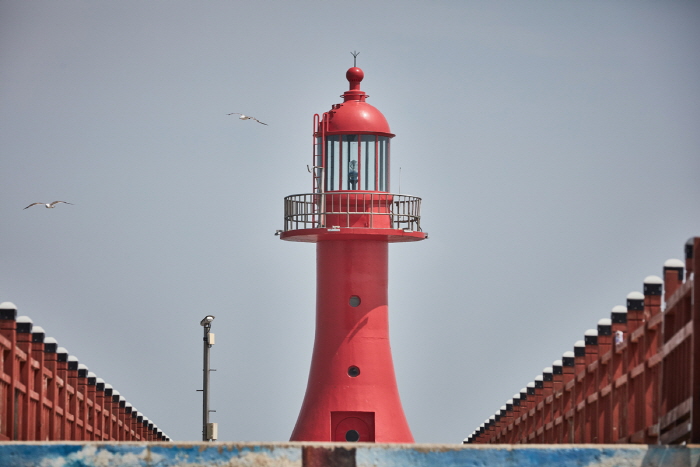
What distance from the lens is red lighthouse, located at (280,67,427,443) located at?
104ft

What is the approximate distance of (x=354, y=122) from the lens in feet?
106

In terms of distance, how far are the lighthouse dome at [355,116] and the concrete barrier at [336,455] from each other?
18253 mm

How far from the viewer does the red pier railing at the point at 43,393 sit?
22.0m

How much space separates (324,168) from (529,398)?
22.4 feet

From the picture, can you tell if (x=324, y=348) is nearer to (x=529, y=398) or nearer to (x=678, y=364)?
(x=529, y=398)

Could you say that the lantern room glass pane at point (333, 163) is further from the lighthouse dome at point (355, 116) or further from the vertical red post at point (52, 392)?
the vertical red post at point (52, 392)

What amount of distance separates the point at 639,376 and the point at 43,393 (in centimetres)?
965

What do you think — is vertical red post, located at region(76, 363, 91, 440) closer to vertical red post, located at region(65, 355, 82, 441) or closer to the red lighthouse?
vertical red post, located at region(65, 355, 82, 441)

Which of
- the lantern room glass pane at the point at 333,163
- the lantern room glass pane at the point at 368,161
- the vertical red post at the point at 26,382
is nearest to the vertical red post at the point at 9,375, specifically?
the vertical red post at the point at 26,382

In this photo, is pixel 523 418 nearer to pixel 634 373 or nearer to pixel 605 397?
pixel 605 397

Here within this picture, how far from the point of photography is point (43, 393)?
2495cm

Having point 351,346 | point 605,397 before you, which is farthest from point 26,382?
point 351,346

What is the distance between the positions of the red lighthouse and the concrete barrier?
16.8 m

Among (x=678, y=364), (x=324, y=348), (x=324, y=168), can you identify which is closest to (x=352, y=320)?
(x=324, y=348)
